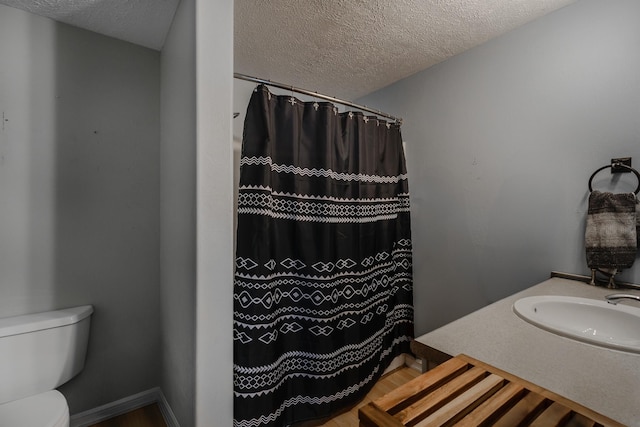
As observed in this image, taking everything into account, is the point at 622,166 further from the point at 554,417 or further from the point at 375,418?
the point at 375,418

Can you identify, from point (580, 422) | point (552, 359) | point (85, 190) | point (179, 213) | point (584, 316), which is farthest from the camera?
point (85, 190)

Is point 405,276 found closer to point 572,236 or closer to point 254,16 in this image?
point 572,236

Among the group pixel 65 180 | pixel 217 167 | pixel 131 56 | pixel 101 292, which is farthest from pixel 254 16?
pixel 101 292

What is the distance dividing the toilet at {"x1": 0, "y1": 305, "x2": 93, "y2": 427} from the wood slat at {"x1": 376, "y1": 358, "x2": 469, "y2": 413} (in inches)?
53.9

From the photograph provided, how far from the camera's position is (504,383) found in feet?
2.19

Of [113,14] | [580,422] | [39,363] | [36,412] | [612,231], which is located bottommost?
[36,412]

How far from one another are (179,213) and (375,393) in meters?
1.72

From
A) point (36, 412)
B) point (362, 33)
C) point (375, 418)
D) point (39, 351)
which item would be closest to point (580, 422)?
point (375, 418)

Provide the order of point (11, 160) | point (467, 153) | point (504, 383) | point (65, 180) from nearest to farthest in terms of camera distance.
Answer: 1. point (504, 383)
2. point (11, 160)
3. point (65, 180)
4. point (467, 153)

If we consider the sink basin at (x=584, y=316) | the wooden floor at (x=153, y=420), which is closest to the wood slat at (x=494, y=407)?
the sink basin at (x=584, y=316)

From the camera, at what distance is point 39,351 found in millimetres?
1391

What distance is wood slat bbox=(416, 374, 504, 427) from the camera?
22.1 inches

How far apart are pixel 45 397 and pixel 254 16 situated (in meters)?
2.13

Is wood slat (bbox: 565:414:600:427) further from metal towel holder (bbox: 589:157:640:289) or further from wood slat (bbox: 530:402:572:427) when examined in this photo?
metal towel holder (bbox: 589:157:640:289)
